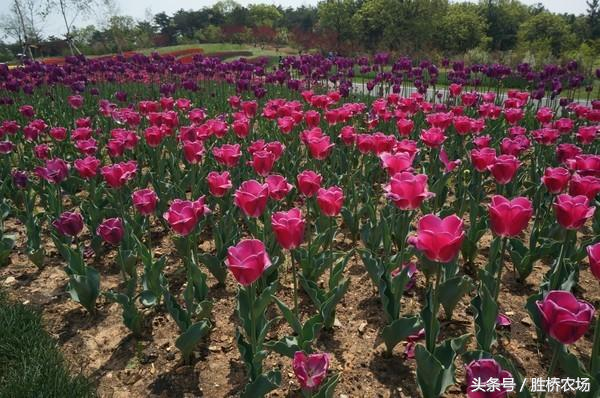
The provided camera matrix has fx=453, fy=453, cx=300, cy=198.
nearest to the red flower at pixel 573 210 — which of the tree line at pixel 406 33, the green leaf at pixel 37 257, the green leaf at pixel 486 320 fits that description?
the green leaf at pixel 486 320

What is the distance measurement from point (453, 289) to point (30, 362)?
8.69 ft

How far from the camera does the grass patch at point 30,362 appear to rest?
2.50 m

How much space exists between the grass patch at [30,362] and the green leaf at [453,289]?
2.18m

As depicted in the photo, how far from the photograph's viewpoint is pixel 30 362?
2756mm

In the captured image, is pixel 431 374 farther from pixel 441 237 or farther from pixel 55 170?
pixel 55 170

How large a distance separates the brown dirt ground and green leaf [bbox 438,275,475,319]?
0.26 m

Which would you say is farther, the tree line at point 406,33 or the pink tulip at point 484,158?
the tree line at point 406,33

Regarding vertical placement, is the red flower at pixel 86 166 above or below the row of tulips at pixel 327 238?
above

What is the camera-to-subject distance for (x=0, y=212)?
441 cm

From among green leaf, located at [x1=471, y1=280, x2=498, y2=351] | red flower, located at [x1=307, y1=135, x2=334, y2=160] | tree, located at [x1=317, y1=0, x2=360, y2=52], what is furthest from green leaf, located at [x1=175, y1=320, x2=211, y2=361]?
tree, located at [x1=317, y1=0, x2=360, y2=52]

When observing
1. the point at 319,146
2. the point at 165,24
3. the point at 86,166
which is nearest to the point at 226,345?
the point at 319,146

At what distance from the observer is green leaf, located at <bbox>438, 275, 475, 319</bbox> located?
111 inches

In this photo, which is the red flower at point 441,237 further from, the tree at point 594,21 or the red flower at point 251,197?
the tree at point 594,21

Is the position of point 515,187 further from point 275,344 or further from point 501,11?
point 501,11
